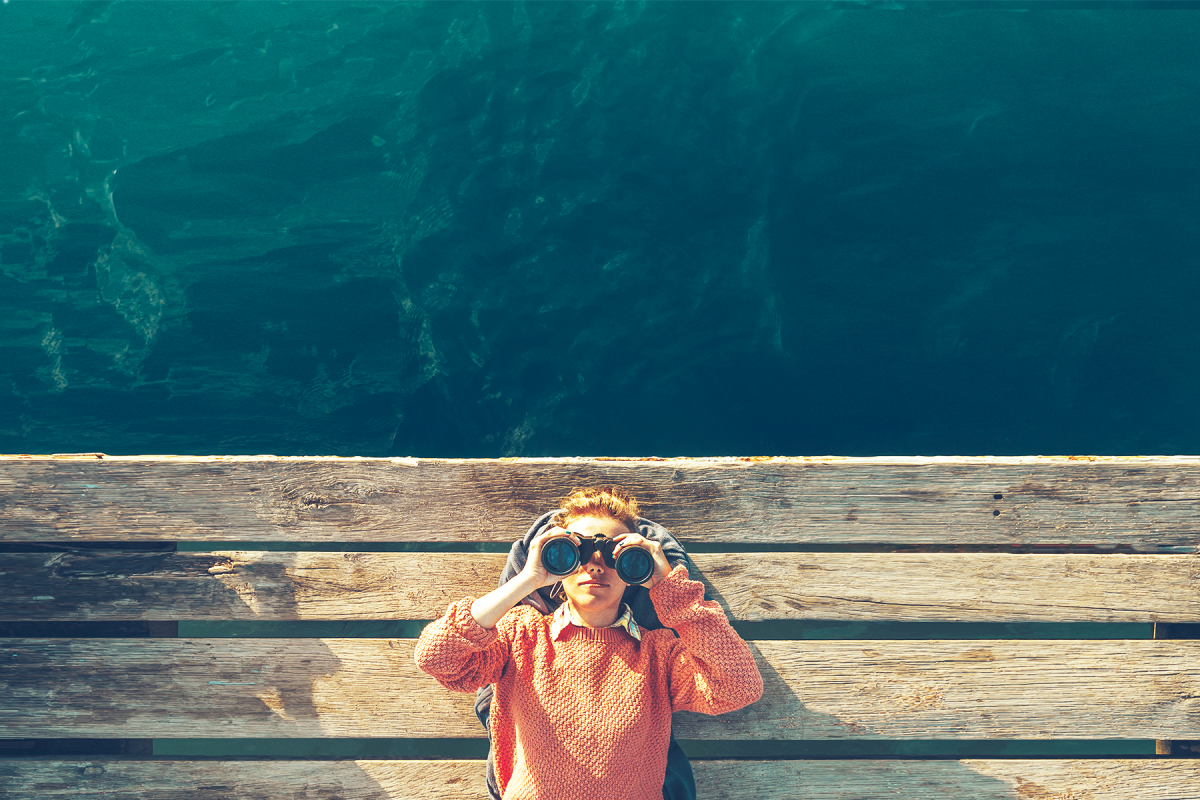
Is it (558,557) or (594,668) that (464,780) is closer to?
(594,668)

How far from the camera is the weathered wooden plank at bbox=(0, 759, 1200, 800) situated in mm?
2184

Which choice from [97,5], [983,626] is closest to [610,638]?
[983,626]

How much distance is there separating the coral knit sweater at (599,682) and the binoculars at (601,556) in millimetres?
110

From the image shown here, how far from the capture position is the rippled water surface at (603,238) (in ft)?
10.3

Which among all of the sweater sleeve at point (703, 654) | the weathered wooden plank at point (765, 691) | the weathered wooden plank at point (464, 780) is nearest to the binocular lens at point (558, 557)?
the sweater sleeve at point (703, 654)

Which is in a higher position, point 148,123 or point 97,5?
point 97,5

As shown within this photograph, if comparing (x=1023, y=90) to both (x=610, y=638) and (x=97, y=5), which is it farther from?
(x=97, y=5)

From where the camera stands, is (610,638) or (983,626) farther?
(983,626)

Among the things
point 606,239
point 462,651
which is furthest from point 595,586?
point 606,239

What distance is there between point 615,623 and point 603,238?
1.91 meters

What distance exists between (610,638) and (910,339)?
2.10 meters

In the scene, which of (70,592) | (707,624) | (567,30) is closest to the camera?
(707,624)

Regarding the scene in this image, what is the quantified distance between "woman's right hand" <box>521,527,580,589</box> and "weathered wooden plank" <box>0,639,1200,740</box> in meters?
0.64

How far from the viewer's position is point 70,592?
222cm
